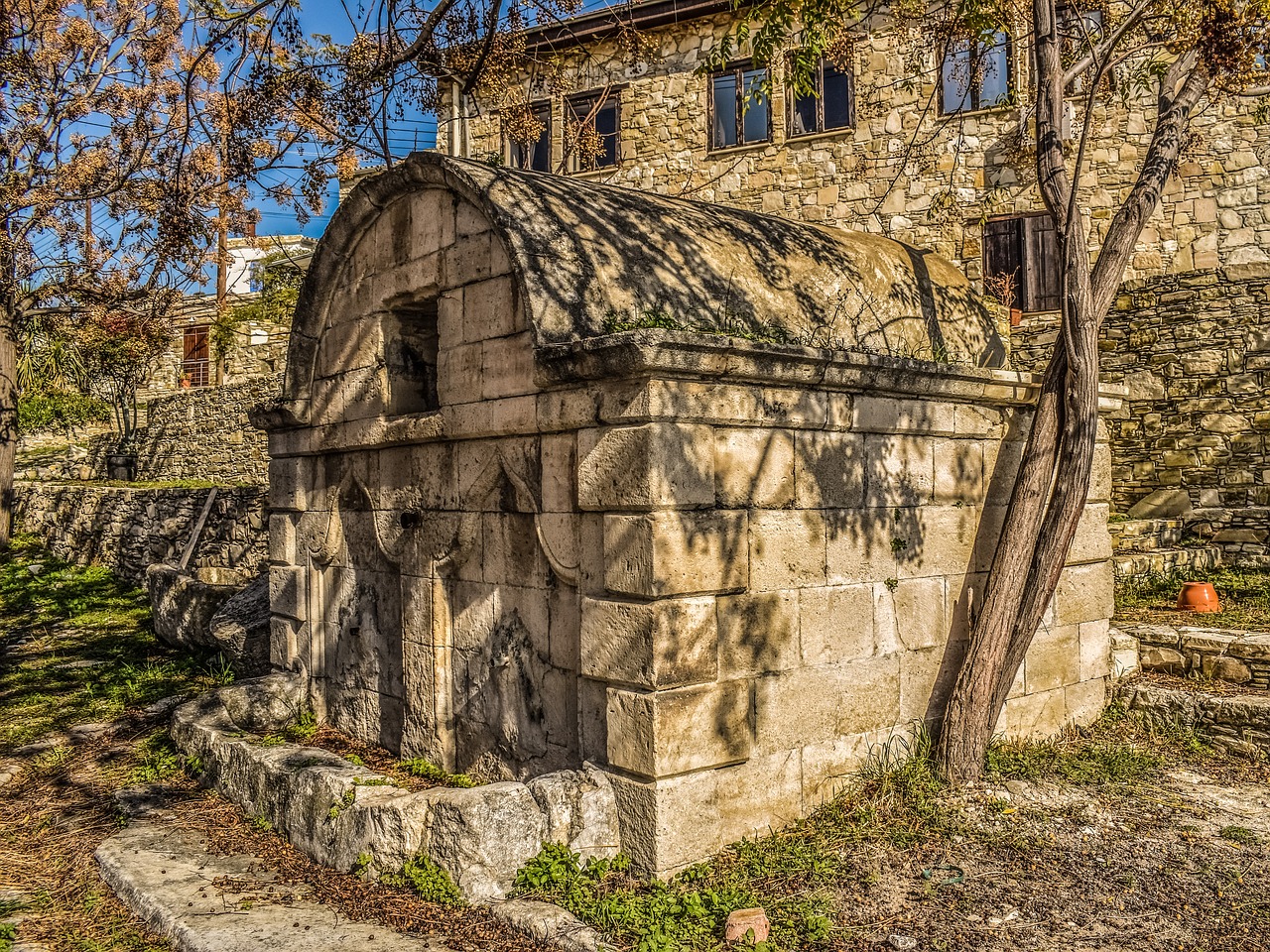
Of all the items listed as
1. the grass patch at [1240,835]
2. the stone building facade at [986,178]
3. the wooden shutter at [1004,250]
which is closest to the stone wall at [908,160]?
the stone building facade at [986,178]

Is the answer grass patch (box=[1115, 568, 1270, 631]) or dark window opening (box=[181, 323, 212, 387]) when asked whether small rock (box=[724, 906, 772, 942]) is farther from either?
dark window opening (box=[181, 323, 212, 387])

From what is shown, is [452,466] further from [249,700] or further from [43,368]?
[43,368]

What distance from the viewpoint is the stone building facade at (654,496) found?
4.08 meters

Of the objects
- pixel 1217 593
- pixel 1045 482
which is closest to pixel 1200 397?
pixel 1217 593

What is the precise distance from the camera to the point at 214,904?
4.09m

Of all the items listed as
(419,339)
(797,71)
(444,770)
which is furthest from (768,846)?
(797,71)

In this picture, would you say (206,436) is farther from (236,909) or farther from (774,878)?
(774,878)

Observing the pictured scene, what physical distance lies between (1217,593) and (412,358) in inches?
274

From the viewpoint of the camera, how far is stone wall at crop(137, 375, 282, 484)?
18891 millimetres

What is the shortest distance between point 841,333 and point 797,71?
1837 mm

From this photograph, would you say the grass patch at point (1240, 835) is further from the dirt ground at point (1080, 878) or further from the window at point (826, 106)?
the window at point (826, 106)

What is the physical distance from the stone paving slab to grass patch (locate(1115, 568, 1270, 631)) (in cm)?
603

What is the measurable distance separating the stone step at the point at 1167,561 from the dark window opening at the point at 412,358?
5776 millimetres

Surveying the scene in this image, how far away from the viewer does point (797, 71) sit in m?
6.07
